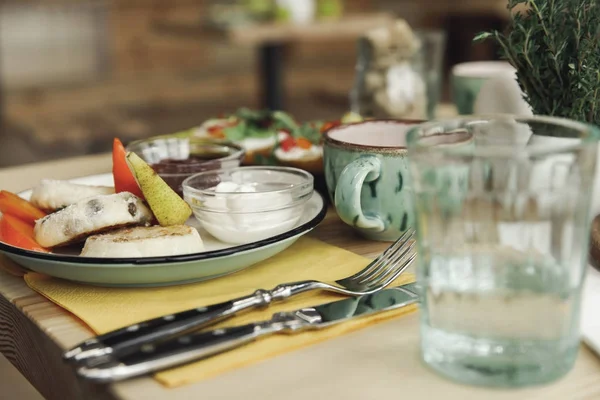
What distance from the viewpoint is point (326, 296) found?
0.65 m

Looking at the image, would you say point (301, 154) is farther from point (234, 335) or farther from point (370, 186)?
point (234, 335)

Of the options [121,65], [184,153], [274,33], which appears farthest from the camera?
[121,65]

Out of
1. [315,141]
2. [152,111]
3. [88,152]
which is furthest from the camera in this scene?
[152,111]

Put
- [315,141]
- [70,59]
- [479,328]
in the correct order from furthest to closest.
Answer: [70,59] → [315,141] → [479,328]

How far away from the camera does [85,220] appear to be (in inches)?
27.3

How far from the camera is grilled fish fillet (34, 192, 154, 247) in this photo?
694 millimetres

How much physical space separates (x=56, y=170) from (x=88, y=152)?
1817 millimetres

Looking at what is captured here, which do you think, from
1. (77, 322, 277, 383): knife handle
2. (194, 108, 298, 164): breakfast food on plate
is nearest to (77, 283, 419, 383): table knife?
(77, 322, 277, 383): knife handle

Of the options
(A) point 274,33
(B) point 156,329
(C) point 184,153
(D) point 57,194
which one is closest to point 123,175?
(D) point 57,194

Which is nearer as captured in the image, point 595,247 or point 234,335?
point 234,335

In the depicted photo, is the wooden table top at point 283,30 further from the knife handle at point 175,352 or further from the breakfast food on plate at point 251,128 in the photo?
the knife handle at point 175,352

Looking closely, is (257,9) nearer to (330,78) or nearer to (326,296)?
(330,78)

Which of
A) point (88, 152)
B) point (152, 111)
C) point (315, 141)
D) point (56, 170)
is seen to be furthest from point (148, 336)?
point (152, 111)

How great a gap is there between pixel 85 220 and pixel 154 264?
0.10 metres
